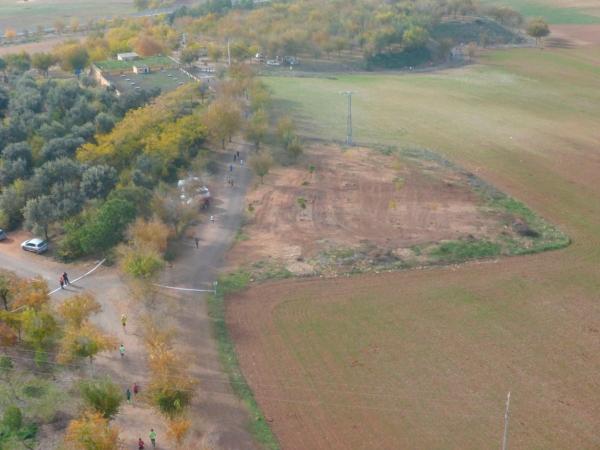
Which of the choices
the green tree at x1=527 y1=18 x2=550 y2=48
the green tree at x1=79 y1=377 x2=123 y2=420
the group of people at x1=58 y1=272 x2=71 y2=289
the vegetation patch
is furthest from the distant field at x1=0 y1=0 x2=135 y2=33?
the green tree at x1=79 y1=377 x2=123 y2=420

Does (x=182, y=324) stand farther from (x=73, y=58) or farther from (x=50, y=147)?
(x=73, y=58)

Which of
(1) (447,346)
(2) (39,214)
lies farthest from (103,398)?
(2) (39,214)

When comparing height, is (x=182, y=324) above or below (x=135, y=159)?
below

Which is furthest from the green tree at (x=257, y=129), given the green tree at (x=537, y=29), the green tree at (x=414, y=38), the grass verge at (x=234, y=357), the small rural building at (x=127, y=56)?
the green tree at (x=537, y=29)

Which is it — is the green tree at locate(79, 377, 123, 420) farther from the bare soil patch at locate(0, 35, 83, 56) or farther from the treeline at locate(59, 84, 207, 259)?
the bare soil patch at locate(0, 35, 83, 56)

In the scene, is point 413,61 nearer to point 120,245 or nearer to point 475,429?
point 120,245

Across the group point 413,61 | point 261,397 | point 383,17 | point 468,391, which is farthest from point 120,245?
point 383,17

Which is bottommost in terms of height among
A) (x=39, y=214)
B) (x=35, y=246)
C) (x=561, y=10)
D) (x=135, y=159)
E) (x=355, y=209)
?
(x=35, y=246)
